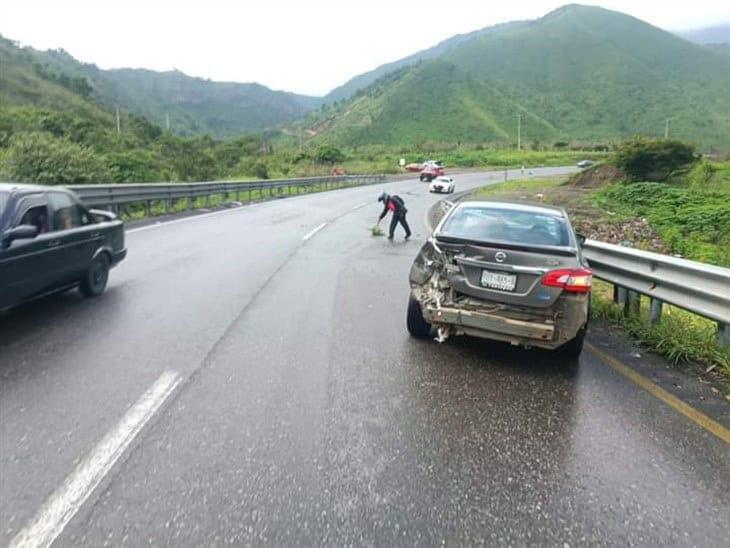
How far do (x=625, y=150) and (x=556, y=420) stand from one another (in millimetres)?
26860

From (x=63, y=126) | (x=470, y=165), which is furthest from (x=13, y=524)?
(x=470, y=165)

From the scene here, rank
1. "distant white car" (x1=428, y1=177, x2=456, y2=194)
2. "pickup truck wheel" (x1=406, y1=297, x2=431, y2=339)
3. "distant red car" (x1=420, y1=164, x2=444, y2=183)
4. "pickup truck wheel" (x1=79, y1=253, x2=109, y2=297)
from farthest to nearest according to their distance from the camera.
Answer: "distant red car" (x1=420, y1=164, x2=444, y2=183)
"distant white car" (x1=428, y1=177, x2=456, y2=194)
"pickup truck wheel" (x1=79, y1=253, x2=109, y2=297)
"pickup truck wheel" (x1=406, y1=297, x2=431, y2=339)

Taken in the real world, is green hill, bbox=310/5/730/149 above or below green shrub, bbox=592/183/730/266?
above

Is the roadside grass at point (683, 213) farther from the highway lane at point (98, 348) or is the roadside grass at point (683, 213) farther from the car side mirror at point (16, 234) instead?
the car side mirror at point (16, 234)

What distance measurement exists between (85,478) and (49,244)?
4184 millimetres

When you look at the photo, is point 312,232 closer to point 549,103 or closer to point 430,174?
point 430,174

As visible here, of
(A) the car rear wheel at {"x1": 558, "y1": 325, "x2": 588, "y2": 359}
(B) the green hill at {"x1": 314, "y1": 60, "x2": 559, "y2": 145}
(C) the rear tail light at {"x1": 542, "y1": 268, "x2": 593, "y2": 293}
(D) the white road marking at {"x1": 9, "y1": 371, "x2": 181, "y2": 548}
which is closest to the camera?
(D) the white road marking at {"x1": 9, "y1": 371, "x2": 181, "y2": 548}

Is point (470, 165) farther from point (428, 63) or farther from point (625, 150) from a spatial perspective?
point (428, 63)

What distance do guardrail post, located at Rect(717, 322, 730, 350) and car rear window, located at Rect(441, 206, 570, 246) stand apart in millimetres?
1777

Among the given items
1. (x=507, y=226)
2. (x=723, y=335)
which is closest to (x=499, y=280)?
(x=507, y=226)

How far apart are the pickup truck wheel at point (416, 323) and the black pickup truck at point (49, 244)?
4.02 metres

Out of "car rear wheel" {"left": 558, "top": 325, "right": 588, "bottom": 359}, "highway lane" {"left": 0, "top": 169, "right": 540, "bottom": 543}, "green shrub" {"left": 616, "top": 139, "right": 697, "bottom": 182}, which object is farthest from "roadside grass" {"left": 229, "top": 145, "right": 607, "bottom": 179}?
"car rear wheel" {"left": 558, "top": 325, "right": 588, "bottom": 359}

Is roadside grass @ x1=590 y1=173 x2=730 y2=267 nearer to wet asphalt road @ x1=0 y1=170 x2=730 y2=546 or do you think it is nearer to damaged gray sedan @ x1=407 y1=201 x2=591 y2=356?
damaged gray sedan @ x1=407 y1=201 x2=591 y2=356

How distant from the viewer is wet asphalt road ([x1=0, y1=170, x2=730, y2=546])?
9.80 feet
